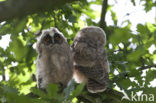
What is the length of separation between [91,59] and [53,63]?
0.42m

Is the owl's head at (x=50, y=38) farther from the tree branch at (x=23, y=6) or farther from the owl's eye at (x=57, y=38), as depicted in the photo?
the tree branch at (x=23, y=6)

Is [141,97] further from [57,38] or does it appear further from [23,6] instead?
[23,6]

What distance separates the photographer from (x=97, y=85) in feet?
8.66

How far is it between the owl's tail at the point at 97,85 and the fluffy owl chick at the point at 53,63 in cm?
31

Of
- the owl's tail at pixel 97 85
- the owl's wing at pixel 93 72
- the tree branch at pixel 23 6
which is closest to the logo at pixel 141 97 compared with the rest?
the owl's tail at pixel 97 85

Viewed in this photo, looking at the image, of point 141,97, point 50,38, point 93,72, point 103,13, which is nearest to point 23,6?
point 50,38

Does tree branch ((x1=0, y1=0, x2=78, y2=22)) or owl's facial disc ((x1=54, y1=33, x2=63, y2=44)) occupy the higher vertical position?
tree branch ((x1=0, y1=0, x2=78, y2=22))

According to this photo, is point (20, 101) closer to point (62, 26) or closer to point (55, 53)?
point (55, 53)

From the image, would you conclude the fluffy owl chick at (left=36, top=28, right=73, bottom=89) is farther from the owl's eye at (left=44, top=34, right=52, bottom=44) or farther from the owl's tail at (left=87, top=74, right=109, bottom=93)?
the owl's tail at (left=87, top=74, right=109, bottom=93)

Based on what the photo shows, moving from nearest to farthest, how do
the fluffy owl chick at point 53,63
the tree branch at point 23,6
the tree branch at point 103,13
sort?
the tree branch at point 23,6 → the fluffy owl chick at point 53,63 → the tree branch at point 103,13

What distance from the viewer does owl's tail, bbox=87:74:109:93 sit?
264 centimetres

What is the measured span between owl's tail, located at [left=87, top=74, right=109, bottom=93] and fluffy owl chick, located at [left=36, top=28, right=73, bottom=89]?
0.31m

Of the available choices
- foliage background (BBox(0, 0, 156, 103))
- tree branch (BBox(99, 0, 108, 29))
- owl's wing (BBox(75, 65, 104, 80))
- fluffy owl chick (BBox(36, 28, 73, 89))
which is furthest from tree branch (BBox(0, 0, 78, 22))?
tree branch (BBox(99, 0, 108, 29))

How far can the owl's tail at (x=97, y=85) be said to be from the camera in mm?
2640
